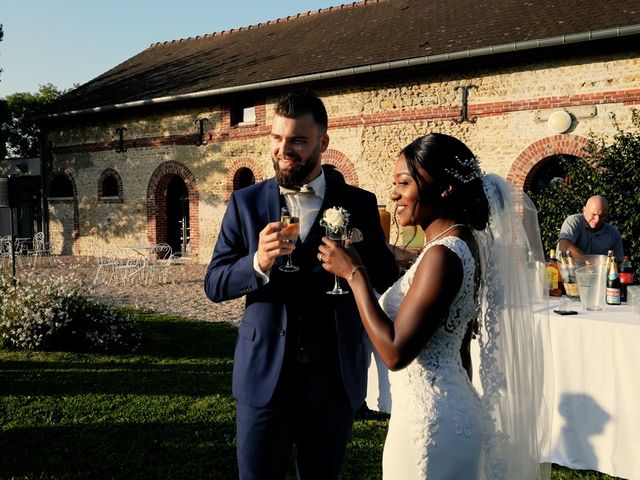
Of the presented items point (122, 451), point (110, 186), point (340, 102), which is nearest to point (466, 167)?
point (122, 451)

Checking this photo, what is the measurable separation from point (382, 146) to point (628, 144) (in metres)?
5.41

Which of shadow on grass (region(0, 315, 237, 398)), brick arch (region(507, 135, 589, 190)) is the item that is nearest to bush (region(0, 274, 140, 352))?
shadow on grass (region(0, 315, 237, 398))

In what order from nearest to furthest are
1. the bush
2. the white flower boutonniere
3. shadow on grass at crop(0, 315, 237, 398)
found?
the white flower boutonniere → shadow on grass at crop(0, 315, 237, 398) → the bush

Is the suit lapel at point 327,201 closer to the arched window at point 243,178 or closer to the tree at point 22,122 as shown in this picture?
the arched window at point 243,178

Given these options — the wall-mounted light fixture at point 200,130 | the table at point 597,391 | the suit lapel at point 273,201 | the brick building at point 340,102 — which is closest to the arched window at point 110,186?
the brick building at point 340,102

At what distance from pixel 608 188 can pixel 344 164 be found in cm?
634

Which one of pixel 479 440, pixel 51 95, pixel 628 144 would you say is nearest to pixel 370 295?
pixel 479 440

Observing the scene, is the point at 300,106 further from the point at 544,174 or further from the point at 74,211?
the point at 74,211

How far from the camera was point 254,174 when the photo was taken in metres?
15.9

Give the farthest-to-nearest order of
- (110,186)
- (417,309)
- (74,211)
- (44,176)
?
(44,176) < (74,211) < (110,186) < (417,309)

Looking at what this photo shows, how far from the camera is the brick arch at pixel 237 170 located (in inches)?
620

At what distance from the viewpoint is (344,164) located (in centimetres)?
1405

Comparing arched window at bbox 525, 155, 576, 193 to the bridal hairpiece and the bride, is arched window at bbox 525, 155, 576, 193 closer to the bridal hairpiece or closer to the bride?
the bride

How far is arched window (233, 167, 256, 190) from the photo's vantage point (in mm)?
16234
